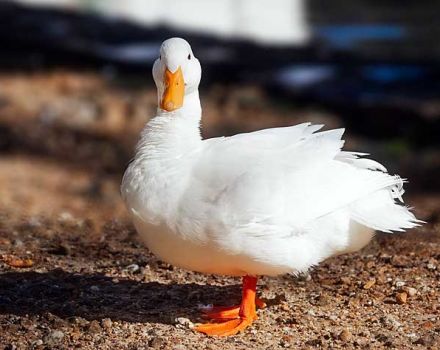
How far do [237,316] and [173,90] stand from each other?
3.54 feet

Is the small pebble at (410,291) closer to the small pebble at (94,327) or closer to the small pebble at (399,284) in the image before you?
the small pebble at (399,284)

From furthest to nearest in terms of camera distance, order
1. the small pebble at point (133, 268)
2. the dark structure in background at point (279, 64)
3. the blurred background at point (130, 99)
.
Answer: the dark structure in background at point (279, 64) < the blurred background at point (130, 99) < the small pebble at point (133, 268)

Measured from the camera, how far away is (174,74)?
4410 mm

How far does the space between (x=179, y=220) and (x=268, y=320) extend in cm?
80

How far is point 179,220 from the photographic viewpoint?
4.08 m

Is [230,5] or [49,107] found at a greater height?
[230,5]

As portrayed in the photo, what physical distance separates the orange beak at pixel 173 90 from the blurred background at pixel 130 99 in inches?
98.5

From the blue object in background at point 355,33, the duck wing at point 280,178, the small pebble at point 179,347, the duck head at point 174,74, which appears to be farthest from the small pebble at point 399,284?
the blue object in background at point 355,33

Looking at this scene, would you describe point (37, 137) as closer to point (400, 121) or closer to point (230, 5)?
point (400, 121)

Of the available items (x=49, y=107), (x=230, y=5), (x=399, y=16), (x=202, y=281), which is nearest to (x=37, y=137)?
(x=49, y=107)

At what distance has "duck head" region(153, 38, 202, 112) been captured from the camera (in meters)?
4.41

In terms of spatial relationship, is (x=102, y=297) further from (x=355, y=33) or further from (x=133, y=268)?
(x=355, y=33)

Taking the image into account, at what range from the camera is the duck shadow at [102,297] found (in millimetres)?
Answer: 4617

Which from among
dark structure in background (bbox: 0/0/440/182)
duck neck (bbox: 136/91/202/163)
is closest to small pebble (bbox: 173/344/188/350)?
duck neck (bbox: 136/91/202/163)
